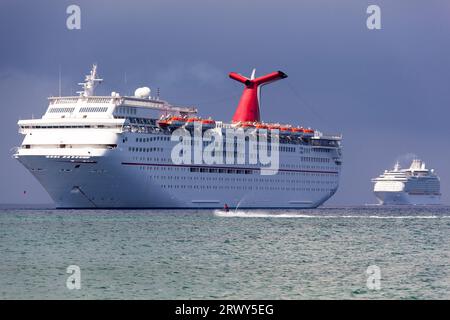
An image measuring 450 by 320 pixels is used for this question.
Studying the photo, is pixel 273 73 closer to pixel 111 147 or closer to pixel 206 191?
pixel 206 191

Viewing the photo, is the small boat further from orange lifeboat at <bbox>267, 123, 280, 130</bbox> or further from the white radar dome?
orange lifeboat at <bbox>267, 123, 280, 130</bbox>

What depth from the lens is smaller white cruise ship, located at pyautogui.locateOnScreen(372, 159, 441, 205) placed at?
593 feet

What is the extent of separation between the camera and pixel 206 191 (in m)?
101

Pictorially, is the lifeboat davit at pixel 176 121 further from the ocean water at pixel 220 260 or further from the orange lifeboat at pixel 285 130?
the ocean water at pixel 220 260

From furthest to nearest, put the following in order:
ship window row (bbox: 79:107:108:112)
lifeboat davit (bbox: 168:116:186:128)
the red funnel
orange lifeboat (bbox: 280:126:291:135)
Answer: the red funnel → orange lifeboat (bbox: 280:126:291:135) → lifeboat davit (bbox: 168:116:186:128) → ship window row (bbox: 79:107:108:112)

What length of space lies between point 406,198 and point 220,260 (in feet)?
457

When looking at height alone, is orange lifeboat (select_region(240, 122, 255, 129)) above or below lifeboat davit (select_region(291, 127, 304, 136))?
above

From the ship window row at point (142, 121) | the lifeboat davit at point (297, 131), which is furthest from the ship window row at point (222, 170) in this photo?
the lifeboat davit at point (297, 131)

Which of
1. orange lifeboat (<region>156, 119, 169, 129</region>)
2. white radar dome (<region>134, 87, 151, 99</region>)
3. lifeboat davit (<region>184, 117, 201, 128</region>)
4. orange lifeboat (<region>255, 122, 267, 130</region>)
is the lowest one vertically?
orange lifeboat (<region>156, 119, 169, 129</region>)

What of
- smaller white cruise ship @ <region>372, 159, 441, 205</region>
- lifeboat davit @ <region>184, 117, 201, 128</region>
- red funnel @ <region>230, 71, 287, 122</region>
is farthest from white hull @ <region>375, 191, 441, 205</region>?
lifeboat davit @ <region>184, 117, 201, 128</region>

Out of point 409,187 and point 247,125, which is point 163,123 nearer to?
point 247,125

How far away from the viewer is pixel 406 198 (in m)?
180

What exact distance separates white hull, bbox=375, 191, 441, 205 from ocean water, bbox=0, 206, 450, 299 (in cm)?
10908
